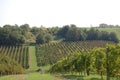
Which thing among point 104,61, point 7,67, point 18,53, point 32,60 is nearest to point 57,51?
point 32,60

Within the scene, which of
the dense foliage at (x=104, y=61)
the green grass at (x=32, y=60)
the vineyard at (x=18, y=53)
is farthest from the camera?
the vineyard at (x=18, y=53)

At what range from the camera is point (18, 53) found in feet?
518

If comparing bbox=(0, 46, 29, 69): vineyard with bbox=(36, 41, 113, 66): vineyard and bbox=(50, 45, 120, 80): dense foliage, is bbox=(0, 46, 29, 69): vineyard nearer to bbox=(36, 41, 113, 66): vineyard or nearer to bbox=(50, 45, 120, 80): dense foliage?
bbox=(36, 41, 113, 66): vineyard

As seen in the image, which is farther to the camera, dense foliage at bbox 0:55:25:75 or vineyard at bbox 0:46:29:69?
vineyard at bbox 0:46:29:69

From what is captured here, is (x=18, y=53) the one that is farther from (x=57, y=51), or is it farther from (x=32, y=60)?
(x=57, y=51)

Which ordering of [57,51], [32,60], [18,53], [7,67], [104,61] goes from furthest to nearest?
[18,53]
[57,51]
[32,60]
[7,67]
[104,61]

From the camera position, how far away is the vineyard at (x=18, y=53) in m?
143

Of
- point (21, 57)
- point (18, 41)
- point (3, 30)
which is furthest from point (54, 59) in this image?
point (3, 30)

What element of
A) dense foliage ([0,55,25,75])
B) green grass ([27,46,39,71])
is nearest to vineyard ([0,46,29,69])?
green grass ([27,46,39,71])

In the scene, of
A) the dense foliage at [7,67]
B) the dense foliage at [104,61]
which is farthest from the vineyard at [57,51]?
the dense foliage at [104,61]

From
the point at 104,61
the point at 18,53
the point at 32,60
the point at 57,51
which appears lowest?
the point at 32,60

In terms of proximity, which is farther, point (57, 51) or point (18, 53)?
point (18, 53)

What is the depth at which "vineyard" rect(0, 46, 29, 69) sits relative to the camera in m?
143

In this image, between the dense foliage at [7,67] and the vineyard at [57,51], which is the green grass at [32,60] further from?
the dense foliage at [7,67]
